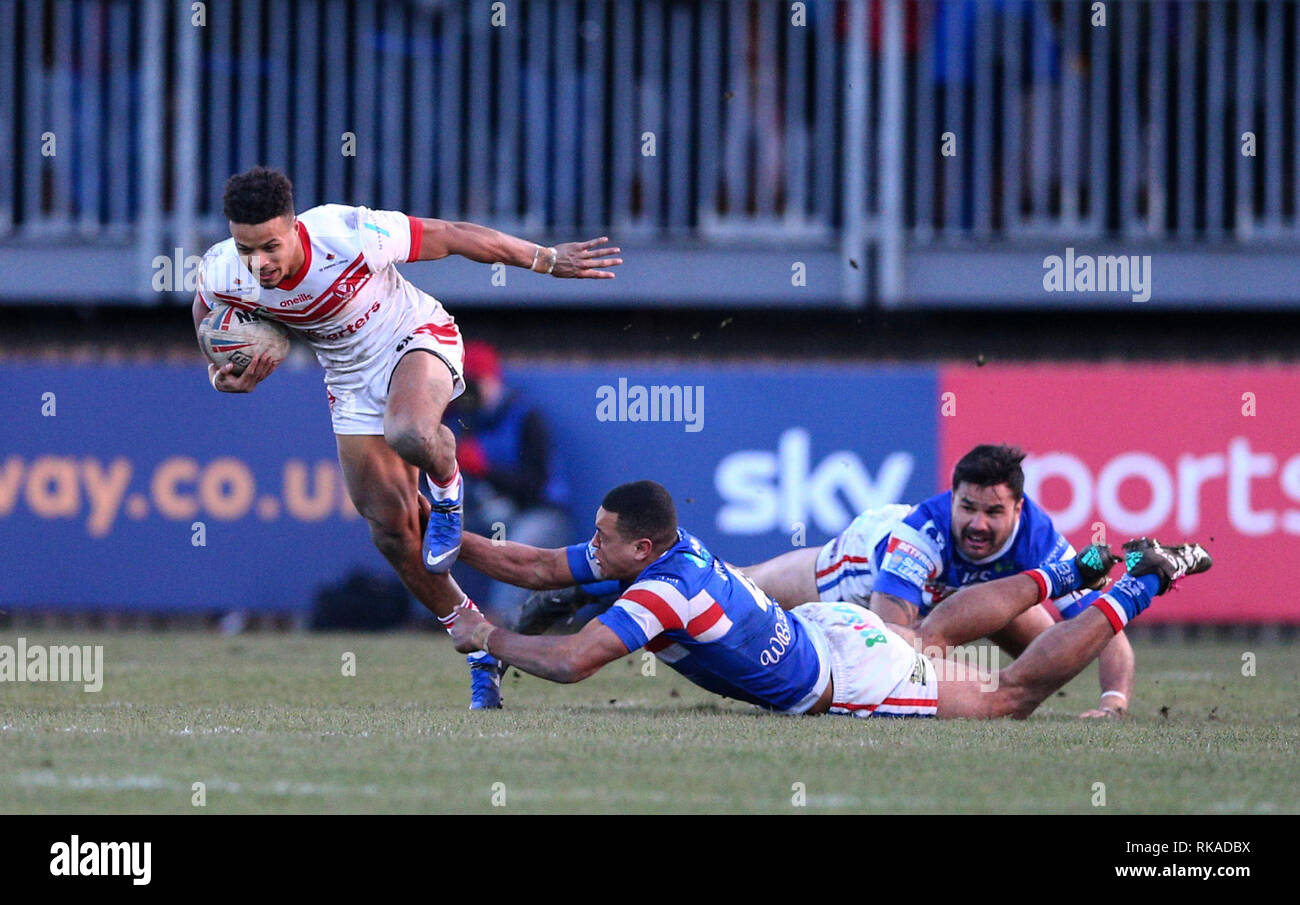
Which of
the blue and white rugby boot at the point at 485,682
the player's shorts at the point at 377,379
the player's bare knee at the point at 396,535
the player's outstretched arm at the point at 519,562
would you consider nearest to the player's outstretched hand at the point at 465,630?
the player's outstretched arm at the point at 519,562

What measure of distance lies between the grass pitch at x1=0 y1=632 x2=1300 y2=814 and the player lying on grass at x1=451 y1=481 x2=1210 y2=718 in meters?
0.19

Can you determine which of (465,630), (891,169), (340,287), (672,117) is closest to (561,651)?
(465,630)

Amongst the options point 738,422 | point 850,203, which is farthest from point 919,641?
point 850,203

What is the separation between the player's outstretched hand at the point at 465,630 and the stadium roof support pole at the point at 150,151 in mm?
8692

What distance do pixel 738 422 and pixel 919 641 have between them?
555 cm

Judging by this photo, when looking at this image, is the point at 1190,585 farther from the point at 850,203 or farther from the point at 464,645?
the point at 464,645

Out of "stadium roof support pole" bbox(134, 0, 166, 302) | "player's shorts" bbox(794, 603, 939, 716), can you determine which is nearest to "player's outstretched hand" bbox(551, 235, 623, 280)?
"player's shorts" bbox(794, 603, 939, 716)

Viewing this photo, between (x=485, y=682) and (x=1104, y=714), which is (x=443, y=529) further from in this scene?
(x=1104, y=714)

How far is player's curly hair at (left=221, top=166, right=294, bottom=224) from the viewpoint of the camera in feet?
23.6

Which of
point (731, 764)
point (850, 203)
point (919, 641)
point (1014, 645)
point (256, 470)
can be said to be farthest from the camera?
point (850, 203)

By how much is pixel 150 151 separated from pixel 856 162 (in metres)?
5.82

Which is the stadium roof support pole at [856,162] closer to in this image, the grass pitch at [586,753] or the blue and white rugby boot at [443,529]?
the grass pitch at [586,753]

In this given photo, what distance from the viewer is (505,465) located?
13.1 m

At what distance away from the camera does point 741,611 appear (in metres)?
7.08
